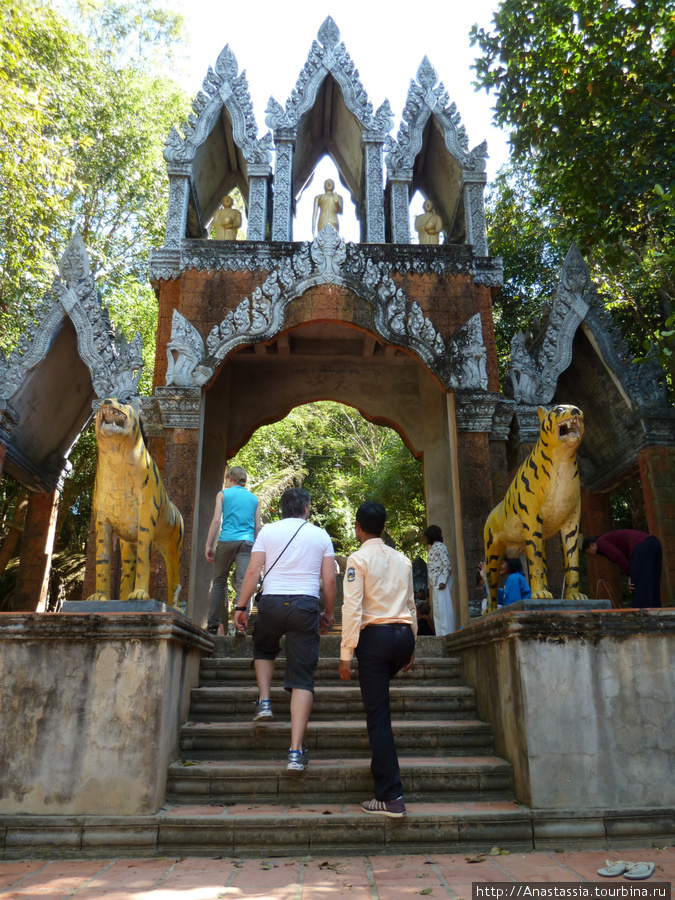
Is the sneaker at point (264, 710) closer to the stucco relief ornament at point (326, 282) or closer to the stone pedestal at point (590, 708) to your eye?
the stone pedestal at point (590, 708)

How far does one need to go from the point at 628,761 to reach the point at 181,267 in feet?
26.5

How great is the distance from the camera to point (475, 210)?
33.8ft

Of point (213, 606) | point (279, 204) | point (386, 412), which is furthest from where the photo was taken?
point (386, 412)

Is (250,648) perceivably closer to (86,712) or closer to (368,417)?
(86,712)

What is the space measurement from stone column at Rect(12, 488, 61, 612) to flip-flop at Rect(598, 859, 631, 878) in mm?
9608

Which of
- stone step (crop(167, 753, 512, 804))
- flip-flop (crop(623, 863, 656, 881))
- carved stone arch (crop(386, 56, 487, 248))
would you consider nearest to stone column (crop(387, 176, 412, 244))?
carved stone arch (crop(386, 56, 487, 248))

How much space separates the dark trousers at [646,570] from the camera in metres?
6.47

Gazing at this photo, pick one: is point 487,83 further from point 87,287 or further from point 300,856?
point 300,856

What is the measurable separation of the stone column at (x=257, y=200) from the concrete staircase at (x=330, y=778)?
21.7ft

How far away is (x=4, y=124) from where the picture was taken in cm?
907

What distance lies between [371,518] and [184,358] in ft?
17.6

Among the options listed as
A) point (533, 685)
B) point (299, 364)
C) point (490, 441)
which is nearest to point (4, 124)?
point (299, 364)

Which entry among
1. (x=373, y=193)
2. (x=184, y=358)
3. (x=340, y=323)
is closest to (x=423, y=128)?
(x=373, y=193)

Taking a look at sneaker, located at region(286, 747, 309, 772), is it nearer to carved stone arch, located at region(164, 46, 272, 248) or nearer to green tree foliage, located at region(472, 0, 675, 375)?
green tree foliage, located at region(472, 0, 675, 375)
